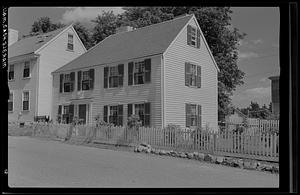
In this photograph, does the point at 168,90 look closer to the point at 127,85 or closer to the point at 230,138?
the point at 127,85

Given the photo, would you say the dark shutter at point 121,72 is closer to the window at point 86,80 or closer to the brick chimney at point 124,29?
the window at point 86,80

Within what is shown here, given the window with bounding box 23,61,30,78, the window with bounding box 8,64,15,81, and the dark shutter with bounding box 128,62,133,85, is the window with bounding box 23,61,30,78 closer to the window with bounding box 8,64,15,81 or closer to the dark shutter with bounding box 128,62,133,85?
the window with bounding box 8,64,15,81

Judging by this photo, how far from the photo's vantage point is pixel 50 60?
43.1 ft

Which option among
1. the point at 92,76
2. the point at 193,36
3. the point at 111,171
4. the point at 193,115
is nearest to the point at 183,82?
the point at 193,115

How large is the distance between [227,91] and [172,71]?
5.54 ft

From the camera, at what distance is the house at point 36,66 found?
37.9ft

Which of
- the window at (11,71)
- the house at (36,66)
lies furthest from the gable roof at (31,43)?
the window at (11,71)

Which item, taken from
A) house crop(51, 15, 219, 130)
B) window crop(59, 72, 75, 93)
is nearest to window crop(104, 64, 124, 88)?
house crop(51, 15, 219, 130)

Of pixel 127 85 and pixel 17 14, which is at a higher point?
pixel 17 14

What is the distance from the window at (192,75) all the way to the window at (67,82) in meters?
3.96
